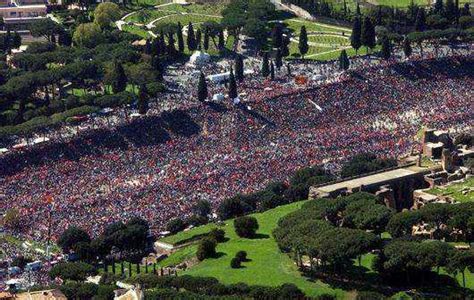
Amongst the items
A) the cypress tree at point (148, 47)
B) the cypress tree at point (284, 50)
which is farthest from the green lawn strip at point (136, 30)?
the cypress tree at point (284, 50)

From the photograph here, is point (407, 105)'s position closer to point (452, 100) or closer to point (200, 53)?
point (452, 100)

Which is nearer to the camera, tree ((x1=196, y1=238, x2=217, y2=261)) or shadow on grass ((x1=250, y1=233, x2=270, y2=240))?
tree ((x1=196, y1=238, x2=217, y2=261))

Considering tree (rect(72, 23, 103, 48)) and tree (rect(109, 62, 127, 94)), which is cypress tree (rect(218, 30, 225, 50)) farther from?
tree (rect(109, 62, 127, 94))

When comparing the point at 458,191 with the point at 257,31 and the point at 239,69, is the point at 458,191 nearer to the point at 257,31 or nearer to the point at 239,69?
the point at 239,69

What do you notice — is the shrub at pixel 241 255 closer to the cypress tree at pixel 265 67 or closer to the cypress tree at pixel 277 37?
the cypress tree at pixel 265 67

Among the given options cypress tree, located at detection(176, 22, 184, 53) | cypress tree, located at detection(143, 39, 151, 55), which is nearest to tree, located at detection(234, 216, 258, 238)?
cypress tree, located at detection(143, 39, 151, 55)
